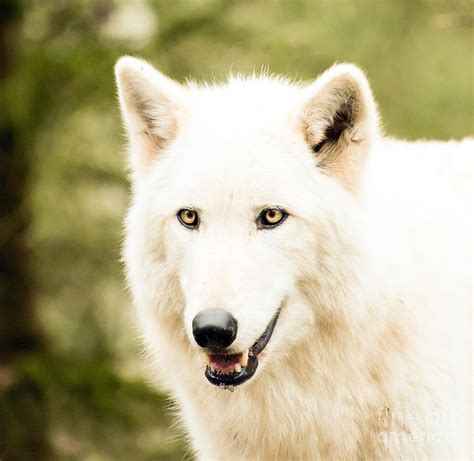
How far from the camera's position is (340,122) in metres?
3.31

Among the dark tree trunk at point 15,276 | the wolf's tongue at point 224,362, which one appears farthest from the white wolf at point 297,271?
the dark tree trunk at point 15,276

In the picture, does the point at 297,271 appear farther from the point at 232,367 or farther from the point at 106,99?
the point at 106,99

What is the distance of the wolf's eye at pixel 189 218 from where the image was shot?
10.6 ft

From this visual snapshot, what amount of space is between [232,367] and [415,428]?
90 cm

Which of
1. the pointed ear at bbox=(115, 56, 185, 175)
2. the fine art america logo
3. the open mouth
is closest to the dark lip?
the open mouth

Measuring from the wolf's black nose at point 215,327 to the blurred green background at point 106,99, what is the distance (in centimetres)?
466

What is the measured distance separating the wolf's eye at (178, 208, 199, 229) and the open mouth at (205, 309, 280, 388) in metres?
0.56

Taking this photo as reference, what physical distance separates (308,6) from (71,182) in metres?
3.11

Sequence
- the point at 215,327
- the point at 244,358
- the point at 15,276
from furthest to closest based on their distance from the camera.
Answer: the point at 15,276, the point at 244,358, the point at 215,327

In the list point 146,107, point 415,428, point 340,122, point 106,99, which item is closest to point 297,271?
point 340,122

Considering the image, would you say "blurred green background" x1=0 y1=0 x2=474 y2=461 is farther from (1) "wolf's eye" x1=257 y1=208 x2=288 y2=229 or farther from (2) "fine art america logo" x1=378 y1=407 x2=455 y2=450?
(1) "wolf's eye" x1=257 y1=208 x2=288 y2=229

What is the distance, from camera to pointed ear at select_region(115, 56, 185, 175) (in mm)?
3512

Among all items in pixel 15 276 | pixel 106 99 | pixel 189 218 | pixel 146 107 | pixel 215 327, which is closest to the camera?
pixel 215 327

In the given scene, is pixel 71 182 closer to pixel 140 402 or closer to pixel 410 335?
pixel 140 402
